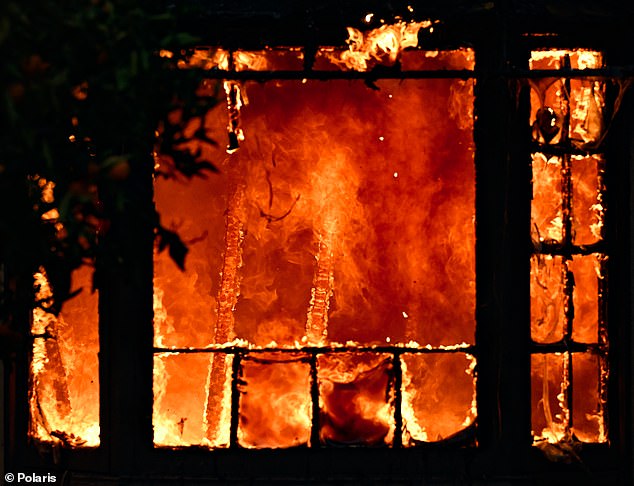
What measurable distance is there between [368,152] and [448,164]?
1.68ft

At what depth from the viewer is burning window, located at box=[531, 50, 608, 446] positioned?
6793 millimetres

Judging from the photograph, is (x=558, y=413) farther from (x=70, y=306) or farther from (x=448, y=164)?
(x=70, y=306)

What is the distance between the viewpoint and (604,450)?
22.5 feet

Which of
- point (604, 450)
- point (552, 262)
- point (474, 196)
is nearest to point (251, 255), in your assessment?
point (474, 196)

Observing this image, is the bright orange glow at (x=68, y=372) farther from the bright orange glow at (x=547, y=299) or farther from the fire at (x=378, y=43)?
the bright orange glow at (x=547, y=299)

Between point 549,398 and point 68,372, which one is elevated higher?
point 68,372

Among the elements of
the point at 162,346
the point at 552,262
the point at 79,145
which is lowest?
the point at 162,346

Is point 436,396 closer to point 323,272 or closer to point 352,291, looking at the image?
point 352,291

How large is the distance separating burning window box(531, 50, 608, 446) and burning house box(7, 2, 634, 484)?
0.06 ft

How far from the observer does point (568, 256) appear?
682 cm

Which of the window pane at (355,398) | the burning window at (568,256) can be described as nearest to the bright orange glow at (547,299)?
the burning window at (568,256)

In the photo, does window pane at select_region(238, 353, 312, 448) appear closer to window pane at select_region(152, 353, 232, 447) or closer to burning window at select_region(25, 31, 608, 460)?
burning window at select_region(25, 31, 608, 460)

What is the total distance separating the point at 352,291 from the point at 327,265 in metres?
0.23

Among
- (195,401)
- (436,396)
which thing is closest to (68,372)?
(195,401)
